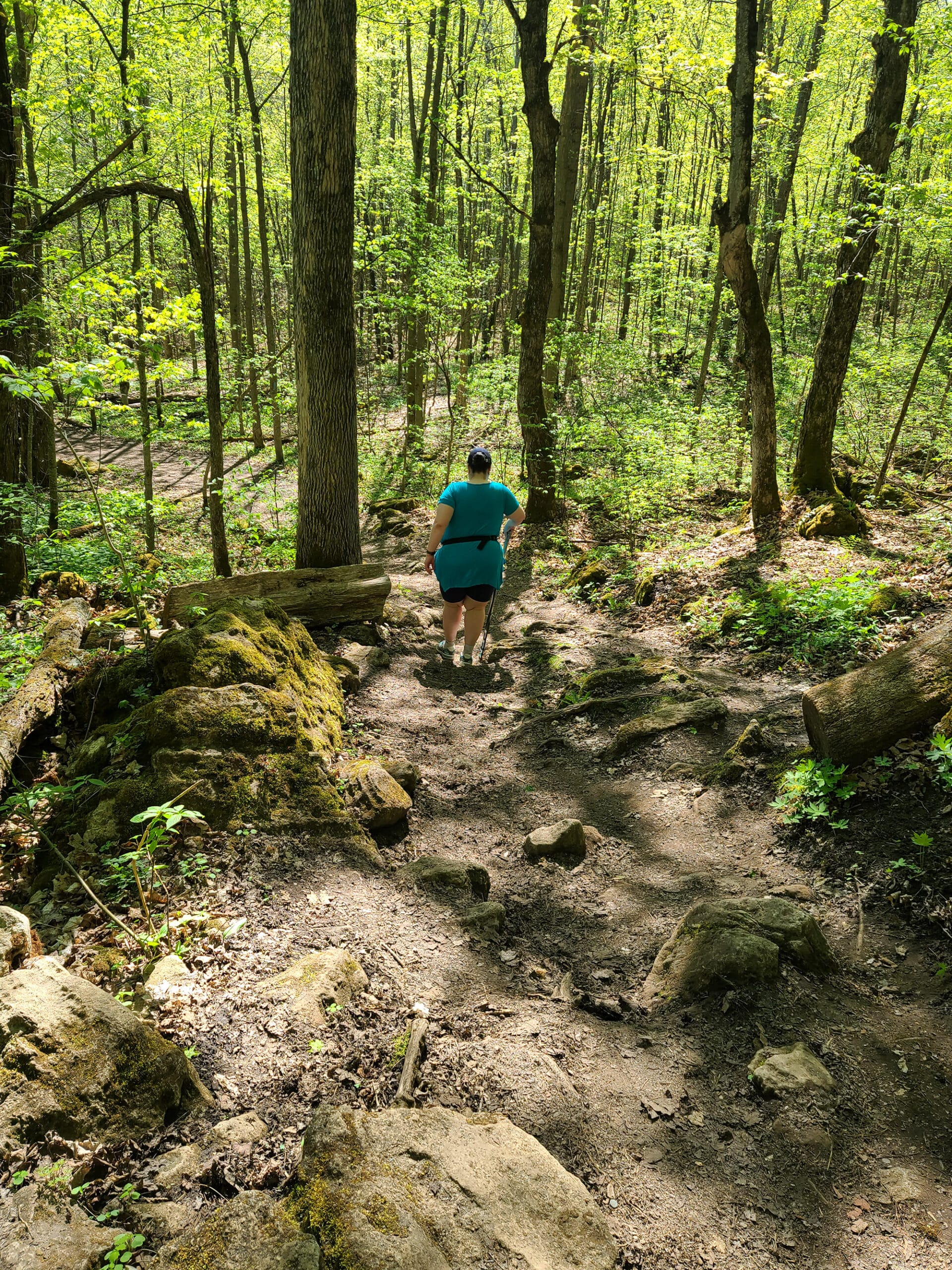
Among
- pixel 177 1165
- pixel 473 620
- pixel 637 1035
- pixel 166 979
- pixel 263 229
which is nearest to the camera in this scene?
pixel 177 1165

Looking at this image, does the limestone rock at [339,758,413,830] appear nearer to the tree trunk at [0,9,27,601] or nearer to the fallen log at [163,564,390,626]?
the fallen log at [163,564,390,626]

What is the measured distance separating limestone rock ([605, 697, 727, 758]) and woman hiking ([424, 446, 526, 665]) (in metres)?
2.09

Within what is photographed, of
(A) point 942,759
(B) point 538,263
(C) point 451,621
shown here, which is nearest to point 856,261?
(B) point 538,263

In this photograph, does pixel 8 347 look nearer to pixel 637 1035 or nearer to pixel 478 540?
pixel 478 540

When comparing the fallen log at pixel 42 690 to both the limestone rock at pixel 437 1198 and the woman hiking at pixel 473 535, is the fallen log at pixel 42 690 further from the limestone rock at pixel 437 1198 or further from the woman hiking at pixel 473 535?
the limestone rock at pixel 437 1198

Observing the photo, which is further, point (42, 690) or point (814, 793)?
point (42, 690)

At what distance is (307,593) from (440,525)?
4.69 ft

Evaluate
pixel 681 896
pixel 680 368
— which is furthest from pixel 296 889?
pixel 680 368

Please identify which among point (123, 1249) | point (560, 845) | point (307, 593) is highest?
point (123, 1249)

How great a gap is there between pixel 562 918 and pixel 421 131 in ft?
63.9

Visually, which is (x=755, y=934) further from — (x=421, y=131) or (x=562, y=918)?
(x=421, y=131)

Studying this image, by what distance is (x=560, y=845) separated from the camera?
4145mm

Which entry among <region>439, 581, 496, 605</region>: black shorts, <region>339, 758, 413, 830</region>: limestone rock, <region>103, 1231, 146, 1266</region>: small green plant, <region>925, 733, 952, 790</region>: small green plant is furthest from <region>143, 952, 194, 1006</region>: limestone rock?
<region>439, 581, 496, 605</region>: black shorts

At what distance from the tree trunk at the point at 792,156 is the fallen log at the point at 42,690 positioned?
1450 centimetres
